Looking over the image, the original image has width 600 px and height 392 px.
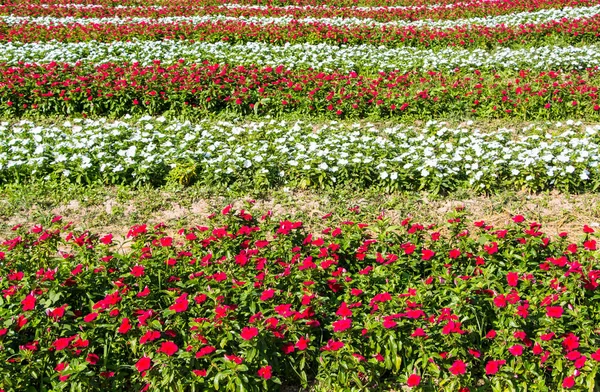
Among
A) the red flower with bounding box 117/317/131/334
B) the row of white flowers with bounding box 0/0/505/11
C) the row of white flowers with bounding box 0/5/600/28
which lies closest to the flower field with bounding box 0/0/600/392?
the red flower with bounding box 117/317/131/334

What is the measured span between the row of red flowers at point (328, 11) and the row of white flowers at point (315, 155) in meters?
8.09

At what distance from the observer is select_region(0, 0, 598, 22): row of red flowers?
15070mm

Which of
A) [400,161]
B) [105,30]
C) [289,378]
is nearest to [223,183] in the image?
[400,161]

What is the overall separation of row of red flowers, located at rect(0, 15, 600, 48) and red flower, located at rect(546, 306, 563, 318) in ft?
Answer: 31.3

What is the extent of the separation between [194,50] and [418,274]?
8014 millimetres

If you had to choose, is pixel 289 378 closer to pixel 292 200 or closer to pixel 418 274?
pixel 418 274

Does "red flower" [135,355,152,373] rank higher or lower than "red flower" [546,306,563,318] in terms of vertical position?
lower

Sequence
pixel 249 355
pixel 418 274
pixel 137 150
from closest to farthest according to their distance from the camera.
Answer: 1. pixel 249 355
2. pixel 418 274
3. pixel 137 150

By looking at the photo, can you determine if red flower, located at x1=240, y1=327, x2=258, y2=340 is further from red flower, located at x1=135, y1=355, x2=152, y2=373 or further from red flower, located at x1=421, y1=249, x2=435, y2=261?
red flower, located at x1=421, y1=249, x2=435, y2=261

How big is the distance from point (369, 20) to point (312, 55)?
3.86m

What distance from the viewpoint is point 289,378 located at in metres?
3.95

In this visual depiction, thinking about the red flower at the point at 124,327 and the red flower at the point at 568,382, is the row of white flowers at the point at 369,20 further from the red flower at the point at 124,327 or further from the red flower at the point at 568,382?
the red flower at the point at 568,382

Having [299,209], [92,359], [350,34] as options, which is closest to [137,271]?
[92,359]

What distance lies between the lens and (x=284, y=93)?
9102mm
